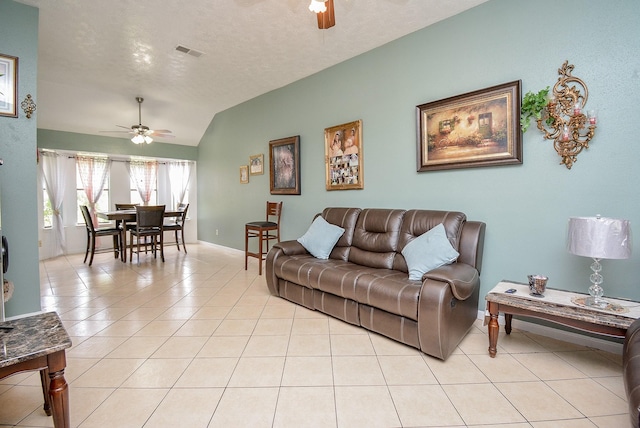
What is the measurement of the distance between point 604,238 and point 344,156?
2586mm

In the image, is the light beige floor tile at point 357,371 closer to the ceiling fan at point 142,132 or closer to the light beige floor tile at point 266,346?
the light beige floor tile at point 266,346

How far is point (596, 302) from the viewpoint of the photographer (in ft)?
5.95

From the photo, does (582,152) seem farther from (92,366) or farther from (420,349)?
(92,366)

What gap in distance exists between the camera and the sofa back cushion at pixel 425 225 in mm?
2559

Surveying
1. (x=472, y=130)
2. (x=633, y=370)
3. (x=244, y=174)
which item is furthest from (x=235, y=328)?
(x=244, y=174)

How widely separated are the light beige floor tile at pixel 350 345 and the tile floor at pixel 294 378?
0.02 meters

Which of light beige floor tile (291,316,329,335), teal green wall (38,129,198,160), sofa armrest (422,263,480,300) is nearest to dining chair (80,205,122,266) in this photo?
teal green wall (38,129,198,160)

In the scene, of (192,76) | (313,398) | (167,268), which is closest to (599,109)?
(313,398)

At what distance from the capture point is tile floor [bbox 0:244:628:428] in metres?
1.51

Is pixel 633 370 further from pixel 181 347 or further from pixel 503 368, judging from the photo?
pixel 181 347

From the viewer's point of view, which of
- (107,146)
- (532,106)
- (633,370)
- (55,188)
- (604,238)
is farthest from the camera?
(107,146)

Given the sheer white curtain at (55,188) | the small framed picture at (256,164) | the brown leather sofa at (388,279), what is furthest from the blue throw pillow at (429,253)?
the sheer white curtain at (55,188)

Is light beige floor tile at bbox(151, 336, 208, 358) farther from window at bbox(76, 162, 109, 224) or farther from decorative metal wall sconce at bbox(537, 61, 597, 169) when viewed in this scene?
window at bbox(76, 162, 109, 224)

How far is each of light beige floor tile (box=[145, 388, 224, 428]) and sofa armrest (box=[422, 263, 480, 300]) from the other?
1527mm
